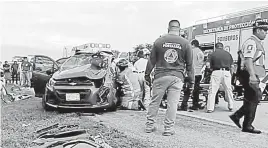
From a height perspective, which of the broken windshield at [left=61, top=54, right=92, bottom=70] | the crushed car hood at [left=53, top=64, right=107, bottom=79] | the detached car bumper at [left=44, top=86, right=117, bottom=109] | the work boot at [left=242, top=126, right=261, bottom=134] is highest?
the broken windshield at [left=61, top=54, right=92, bottom=70]

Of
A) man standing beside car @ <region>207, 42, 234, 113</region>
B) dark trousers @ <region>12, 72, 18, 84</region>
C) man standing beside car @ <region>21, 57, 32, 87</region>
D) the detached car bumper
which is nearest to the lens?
the detached car bumper

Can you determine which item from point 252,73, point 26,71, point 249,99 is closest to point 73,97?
point 249,99

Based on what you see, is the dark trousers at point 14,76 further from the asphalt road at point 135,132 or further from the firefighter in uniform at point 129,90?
the asphalt road at point 135,132

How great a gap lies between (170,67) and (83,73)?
9.36ft

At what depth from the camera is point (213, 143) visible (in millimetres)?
5008

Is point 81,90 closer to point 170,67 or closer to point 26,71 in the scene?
point 170,67

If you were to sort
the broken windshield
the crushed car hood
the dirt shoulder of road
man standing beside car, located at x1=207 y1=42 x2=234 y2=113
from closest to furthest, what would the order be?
the dirt shoulder of road → the crushed car hood → man standing beside car, located at x1=207 y1=42 x2=234 y2=113 → the broken windshield

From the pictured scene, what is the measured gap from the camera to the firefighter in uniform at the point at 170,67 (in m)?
5.62

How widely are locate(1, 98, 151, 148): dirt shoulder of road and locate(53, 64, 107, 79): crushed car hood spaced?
85 centimetres

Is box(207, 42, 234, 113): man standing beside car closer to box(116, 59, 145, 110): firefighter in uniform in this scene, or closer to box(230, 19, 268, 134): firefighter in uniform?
box(116, 59, 145, 110): firefighter in uniform

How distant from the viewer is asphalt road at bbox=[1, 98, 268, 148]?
4902mm

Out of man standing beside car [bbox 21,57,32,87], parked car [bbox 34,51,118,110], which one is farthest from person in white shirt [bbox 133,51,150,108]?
man standing beside car [bbox 21,57,32,87]

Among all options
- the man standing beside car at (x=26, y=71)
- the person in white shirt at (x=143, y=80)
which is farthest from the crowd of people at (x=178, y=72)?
the man standing beside car at (x=26, y=71)

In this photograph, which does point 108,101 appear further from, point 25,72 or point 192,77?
point 25,72
